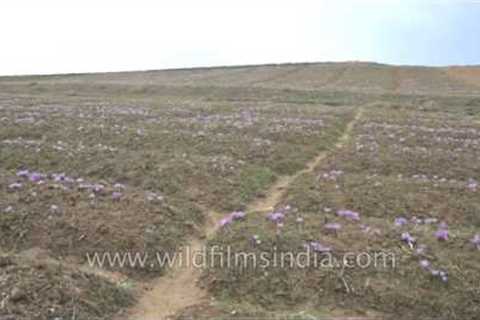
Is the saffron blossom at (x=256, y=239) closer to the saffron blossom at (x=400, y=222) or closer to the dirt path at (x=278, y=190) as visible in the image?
the dirt path at (x=278, y=190)

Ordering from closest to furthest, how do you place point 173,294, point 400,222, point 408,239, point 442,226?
point 173,294, point 408,239, point 442,226, point 400,222

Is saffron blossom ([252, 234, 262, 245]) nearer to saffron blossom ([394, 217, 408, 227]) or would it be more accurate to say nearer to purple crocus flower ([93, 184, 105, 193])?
saffron blossom ([394, 217, 408, 227])

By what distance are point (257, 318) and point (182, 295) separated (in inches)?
68.2

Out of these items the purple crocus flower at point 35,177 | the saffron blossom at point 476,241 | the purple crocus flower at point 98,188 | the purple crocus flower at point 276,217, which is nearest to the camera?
the saffron blossom at point 476,241

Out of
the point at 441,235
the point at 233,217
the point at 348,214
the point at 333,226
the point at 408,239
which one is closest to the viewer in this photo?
the point at 408,239

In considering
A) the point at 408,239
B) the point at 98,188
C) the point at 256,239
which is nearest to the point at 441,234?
the point at 408,239

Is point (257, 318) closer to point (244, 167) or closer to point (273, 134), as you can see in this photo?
point (244, 167)

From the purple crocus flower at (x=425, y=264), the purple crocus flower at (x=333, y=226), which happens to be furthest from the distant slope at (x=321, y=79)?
the purple crocus flower at (x=425, y=264)

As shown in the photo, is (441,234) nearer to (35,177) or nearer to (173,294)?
(173,294)

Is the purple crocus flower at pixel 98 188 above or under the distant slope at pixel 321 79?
under

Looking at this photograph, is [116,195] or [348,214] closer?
[348,214]

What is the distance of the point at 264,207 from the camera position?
44.2ft

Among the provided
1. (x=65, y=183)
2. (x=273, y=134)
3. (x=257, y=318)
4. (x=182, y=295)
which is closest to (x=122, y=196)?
(x=65, y=183)

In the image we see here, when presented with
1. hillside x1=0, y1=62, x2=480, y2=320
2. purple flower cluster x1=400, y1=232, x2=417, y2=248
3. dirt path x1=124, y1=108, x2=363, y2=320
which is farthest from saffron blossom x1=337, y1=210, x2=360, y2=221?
dirt path x1=124, y1=108, x2=363, y2=320
